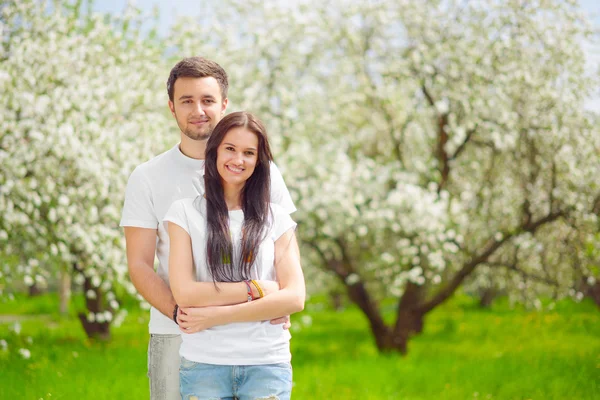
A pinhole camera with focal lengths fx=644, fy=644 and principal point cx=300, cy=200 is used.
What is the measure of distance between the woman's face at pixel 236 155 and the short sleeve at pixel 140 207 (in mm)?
544

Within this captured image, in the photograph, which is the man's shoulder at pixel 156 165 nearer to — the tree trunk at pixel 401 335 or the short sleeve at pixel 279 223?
the short sleeve at pixel 279 223

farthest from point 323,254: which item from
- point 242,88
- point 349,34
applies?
point 349,34

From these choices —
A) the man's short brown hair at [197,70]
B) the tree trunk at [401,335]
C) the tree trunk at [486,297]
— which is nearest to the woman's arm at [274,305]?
the man's short brown hair at [197,70]

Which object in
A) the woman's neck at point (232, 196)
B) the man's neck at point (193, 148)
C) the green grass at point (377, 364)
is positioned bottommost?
the green grass at point (377, 364)

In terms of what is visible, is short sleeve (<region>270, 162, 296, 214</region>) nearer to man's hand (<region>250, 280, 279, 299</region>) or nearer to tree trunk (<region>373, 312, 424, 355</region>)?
man's hand (<region>250, 280, 279, 299</region>)

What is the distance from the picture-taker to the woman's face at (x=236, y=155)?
10.6 feet

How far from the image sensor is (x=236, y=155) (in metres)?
3.24

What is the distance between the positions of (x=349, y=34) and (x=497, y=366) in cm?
627

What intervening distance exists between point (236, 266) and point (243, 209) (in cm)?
30

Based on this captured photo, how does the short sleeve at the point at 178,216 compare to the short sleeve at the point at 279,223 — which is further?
the short sleeve at the point at 279,223

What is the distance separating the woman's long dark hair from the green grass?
372 cm

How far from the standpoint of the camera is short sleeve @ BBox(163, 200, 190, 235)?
3.19 meters

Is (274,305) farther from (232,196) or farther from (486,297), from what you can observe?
(486,297)

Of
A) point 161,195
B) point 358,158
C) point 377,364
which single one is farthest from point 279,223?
point 358,158
